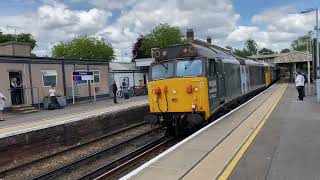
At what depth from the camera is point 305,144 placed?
10008mm

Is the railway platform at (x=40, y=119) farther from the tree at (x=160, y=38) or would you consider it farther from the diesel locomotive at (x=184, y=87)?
the tree at (x=160, y=38)

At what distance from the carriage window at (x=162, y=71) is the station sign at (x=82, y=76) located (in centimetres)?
1750

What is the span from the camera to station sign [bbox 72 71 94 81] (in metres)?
31.4

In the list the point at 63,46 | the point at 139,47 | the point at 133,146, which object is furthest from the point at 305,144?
the point at 63,46

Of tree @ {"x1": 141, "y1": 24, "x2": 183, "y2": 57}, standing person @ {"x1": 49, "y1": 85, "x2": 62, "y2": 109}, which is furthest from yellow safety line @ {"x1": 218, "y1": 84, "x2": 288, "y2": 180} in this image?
tree @ {"x1": 141, "y1": 24, "x2": 183, "y2": 57}

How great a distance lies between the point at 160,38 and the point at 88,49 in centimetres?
1451

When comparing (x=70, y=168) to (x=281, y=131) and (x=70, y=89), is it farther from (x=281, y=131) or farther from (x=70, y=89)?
(x=70, y=89)

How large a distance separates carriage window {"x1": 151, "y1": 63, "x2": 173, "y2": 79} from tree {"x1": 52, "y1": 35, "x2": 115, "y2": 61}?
181 ft

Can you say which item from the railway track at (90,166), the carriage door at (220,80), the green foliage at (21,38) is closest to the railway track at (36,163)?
the railway track at (90,166)

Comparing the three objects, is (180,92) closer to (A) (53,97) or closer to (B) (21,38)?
(A) (53,97)

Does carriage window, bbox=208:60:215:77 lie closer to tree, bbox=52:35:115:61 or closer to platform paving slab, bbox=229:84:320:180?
platform paving slab, bbox=229:84:320:180

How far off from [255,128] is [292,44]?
138749mm

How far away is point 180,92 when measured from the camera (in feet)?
45.3

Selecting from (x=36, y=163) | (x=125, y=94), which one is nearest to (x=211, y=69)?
(x=36, y=163)
